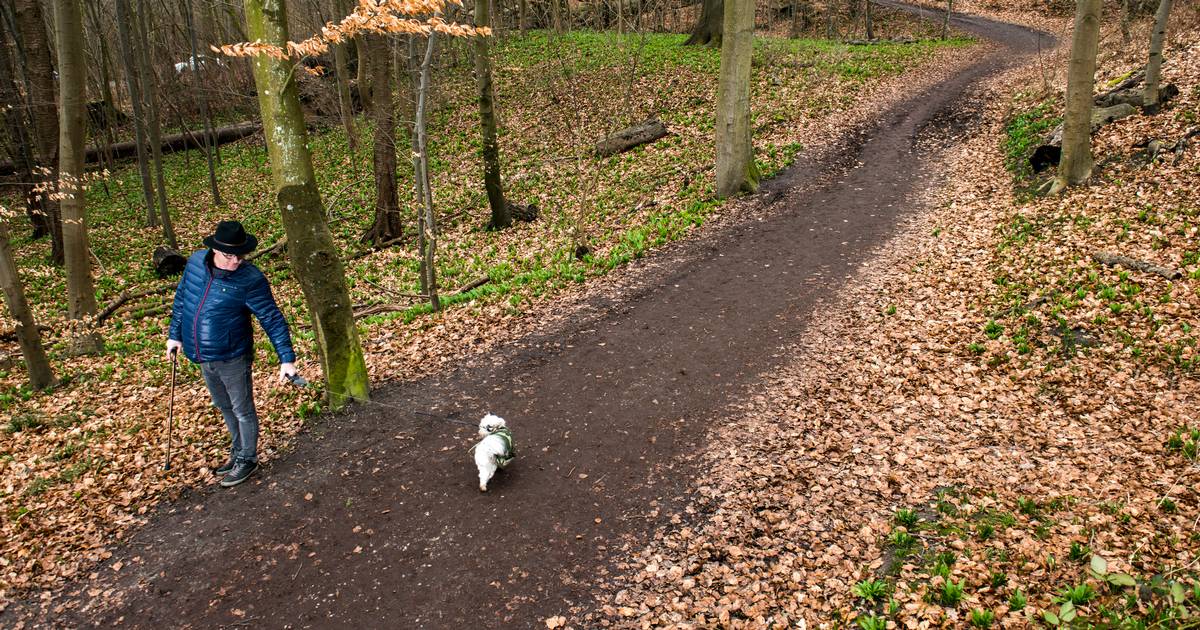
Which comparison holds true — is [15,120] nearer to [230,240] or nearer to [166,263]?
[166,263]

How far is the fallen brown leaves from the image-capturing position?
16.2 ft

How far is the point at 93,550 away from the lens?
5754 millimetres

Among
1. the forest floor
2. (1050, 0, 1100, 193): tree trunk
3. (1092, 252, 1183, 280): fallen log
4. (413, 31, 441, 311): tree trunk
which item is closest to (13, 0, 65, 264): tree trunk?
(413, 31, 441, 311): tree trunk

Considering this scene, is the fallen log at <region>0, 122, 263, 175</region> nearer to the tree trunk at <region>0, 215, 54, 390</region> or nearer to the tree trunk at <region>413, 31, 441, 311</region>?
the tree trunk at <region>0, 215, 54, 390</region>

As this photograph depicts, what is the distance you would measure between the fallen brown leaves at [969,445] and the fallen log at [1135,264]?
0.44 feet

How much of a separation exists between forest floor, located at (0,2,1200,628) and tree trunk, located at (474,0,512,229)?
593 cm

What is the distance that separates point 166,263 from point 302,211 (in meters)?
13.0

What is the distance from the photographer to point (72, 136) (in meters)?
10.8

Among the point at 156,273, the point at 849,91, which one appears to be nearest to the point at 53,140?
the point at 156,273

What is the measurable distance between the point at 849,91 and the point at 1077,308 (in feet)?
51.8

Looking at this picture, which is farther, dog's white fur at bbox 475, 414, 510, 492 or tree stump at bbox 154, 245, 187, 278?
tree stump at bbox 154, 245, 187, 278

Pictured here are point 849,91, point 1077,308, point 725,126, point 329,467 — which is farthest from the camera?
point 849,91

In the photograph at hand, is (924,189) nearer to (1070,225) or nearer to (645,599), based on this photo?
(1070,225)

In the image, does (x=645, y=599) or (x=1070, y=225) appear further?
(x=1070, y=225)
